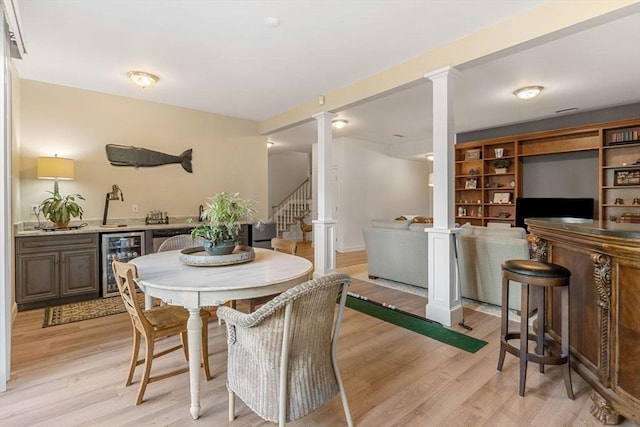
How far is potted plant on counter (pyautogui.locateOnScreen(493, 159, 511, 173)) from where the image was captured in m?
6.52

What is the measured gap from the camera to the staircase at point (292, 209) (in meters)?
9.47

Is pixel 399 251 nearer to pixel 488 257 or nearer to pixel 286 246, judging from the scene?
pixel 488 257

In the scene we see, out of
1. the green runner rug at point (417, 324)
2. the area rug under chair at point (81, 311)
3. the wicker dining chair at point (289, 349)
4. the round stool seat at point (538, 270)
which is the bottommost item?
the green runner rug at point (417, 324)

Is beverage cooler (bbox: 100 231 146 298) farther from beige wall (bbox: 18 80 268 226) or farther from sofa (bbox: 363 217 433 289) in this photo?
sofa (bbox: 363 217 433 289)

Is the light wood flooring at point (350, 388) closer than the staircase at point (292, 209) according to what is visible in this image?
Yes

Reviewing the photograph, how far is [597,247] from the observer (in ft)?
5.82

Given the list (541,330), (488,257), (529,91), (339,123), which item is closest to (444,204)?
(488,257)

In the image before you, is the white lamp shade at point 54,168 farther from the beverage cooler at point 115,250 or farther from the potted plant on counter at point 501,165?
the potted plant on counter at point 501,165

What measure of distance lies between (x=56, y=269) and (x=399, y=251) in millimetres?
4272

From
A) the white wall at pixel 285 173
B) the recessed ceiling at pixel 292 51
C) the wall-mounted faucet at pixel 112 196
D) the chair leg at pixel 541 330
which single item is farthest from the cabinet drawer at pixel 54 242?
the white wall at pixel 285 173

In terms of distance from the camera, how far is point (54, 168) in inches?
146

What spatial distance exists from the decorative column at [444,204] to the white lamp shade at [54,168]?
430cm

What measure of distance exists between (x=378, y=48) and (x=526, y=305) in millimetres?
2638

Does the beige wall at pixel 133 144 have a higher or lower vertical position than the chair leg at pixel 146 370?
higher
